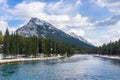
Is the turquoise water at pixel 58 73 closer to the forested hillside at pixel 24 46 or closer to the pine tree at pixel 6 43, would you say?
the pine tree at pixel 6 43

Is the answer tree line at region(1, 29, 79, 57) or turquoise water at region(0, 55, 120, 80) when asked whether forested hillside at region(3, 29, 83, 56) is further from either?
turquoise water at region(0, 55, 120, 80)

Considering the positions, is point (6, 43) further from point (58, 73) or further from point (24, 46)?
point (58, 73)

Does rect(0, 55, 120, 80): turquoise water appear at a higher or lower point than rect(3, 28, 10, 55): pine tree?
lower

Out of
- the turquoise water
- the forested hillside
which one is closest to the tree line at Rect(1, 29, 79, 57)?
the forested hillside

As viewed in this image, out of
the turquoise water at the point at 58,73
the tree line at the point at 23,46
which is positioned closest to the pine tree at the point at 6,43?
the tree line at the point at 23,46

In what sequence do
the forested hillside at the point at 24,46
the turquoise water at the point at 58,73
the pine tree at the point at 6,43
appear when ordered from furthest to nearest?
the forested hillside at the point at 24,46 → the pine tree at the point at 6,43 → the turquoise water at the point at 58,73

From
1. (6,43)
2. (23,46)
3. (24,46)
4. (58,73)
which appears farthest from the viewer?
(23,46)

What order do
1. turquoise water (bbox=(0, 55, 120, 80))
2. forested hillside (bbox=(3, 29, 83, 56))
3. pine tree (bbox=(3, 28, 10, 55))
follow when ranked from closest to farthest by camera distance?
turquoise water (bbox=(0, 55, 120, 80)), pine tree (bbox=(3, 28, 10, 55)), forested hillside (bbox=(3, 29, 83, 56))

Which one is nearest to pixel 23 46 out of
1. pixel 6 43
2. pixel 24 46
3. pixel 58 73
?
pixel 24 46

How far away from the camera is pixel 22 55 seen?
468 feet

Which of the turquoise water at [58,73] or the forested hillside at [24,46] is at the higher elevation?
the forested hillside at [24,46]

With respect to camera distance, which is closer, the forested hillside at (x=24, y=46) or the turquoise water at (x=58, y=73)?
the turquoise water at (x=58, y=73)

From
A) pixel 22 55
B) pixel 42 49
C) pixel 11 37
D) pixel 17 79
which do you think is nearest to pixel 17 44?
pixel 11 37

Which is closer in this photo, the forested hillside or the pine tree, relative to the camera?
the pine tree
